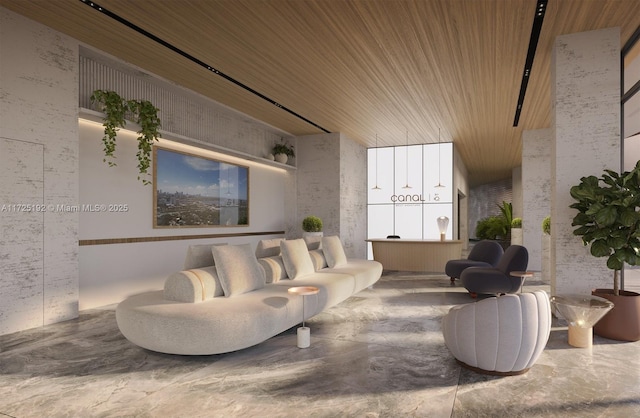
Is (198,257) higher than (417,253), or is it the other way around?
(198,257)

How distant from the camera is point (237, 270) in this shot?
396 centimetres

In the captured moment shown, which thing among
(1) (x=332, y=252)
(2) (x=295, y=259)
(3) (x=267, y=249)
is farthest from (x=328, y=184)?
(2) (x=295, y=259)

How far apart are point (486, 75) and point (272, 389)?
17.4 ft

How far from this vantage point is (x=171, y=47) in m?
4.95

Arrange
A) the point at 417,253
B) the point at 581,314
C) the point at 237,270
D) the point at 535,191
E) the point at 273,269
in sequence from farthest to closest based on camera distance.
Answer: the point at 535,191
the point at 417,253
the point at 273,269
the point at 237,270
the point at 581,314

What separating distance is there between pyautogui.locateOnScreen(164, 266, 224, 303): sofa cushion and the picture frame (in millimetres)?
2896

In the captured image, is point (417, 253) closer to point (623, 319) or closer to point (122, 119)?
point (623, 319)

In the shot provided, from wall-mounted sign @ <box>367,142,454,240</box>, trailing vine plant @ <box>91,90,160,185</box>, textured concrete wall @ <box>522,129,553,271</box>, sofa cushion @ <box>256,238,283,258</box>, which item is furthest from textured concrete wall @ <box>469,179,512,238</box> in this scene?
trailing vine plant @ <box>91,90,160,185</box>

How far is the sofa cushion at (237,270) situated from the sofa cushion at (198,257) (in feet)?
0.58

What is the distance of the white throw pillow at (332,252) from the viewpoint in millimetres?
6129

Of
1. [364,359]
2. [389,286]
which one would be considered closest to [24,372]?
[364,359]

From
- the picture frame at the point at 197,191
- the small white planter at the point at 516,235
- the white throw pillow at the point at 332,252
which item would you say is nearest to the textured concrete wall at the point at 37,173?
the picture frame at the point at 197,191

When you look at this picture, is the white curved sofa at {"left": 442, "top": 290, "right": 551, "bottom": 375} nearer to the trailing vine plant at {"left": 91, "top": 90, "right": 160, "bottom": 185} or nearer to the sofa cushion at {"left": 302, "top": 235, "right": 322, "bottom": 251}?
the sofa cushion at {"left": 302, "top": 235, "right": 322, "bottom": 251}

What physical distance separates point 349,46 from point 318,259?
2.94 m
